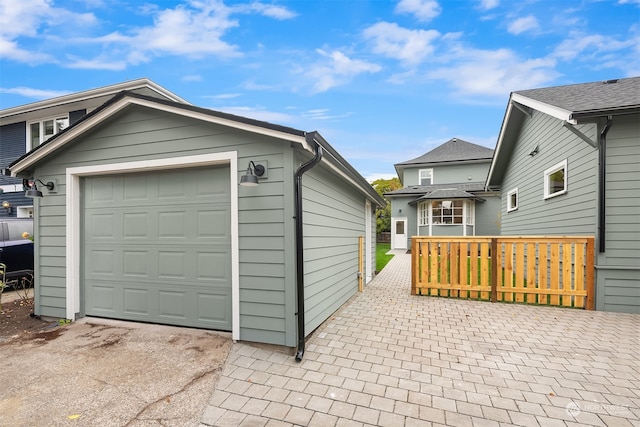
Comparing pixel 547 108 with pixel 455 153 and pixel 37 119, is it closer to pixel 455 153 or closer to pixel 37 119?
pixel 455 153

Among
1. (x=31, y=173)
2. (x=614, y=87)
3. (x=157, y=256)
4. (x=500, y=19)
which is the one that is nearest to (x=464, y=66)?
(x=500, y=19)

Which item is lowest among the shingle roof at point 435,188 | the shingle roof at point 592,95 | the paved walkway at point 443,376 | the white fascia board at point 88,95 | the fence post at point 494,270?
the paved walkway at point 443,376

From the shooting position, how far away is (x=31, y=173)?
14.9 ft

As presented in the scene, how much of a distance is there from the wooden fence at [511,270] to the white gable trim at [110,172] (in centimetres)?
389

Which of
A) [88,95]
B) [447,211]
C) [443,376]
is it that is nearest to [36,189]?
[443,376]

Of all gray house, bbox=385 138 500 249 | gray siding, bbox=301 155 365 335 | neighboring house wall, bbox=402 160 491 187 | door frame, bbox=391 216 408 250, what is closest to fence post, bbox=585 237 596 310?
gray siding, bbox=301 155 365 335

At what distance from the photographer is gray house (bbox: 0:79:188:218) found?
344 inches

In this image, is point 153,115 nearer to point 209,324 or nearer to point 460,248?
point 209,324

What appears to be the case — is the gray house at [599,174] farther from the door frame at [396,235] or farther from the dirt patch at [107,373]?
the door frame at [396,235]

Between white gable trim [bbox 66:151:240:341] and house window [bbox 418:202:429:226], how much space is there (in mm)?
14951

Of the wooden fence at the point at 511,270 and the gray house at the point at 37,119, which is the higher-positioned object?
the gray house at the point at 37,119

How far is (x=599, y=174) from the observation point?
4.74 m

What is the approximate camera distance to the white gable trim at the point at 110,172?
3402 mm

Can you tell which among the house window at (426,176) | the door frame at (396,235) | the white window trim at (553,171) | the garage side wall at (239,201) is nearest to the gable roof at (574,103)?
the white window trim at (553,171)
